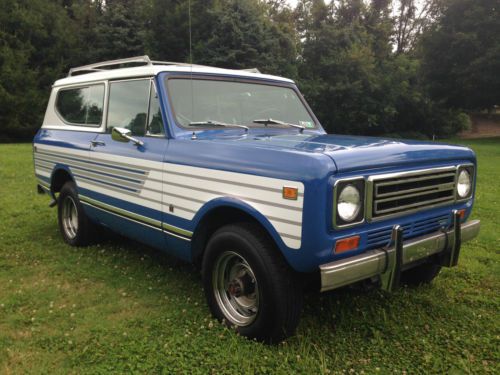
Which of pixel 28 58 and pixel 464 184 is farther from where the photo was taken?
pixel 28 58

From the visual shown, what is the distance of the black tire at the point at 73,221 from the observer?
502 cm

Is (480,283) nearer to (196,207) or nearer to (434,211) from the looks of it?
(434,211)

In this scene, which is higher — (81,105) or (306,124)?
(81,105)

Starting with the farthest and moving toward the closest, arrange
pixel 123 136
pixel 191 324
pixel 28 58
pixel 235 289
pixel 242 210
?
pixel 28 58 < pixel 123 136 < pixel 191 324 < pixel 235 289 < pixel 242 210

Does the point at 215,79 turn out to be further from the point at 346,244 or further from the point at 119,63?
the point at 346,244

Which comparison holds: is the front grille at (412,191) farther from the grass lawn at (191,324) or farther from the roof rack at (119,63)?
the roof rack at (119,63)

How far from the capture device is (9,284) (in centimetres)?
415

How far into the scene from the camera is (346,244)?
8.67ft

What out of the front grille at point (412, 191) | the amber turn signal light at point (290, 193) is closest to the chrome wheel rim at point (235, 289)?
the amber turn signal light at point (290, 193)

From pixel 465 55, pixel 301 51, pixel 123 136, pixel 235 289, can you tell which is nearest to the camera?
pixel 235 289

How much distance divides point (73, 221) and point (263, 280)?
3.43m

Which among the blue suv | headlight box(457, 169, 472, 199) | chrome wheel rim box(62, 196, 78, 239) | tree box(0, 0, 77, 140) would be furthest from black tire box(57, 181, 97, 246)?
tree box(0, 0, 77, 140)

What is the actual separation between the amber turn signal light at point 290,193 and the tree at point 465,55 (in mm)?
27551

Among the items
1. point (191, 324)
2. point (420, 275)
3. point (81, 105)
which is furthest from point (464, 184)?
point (81, 105)
